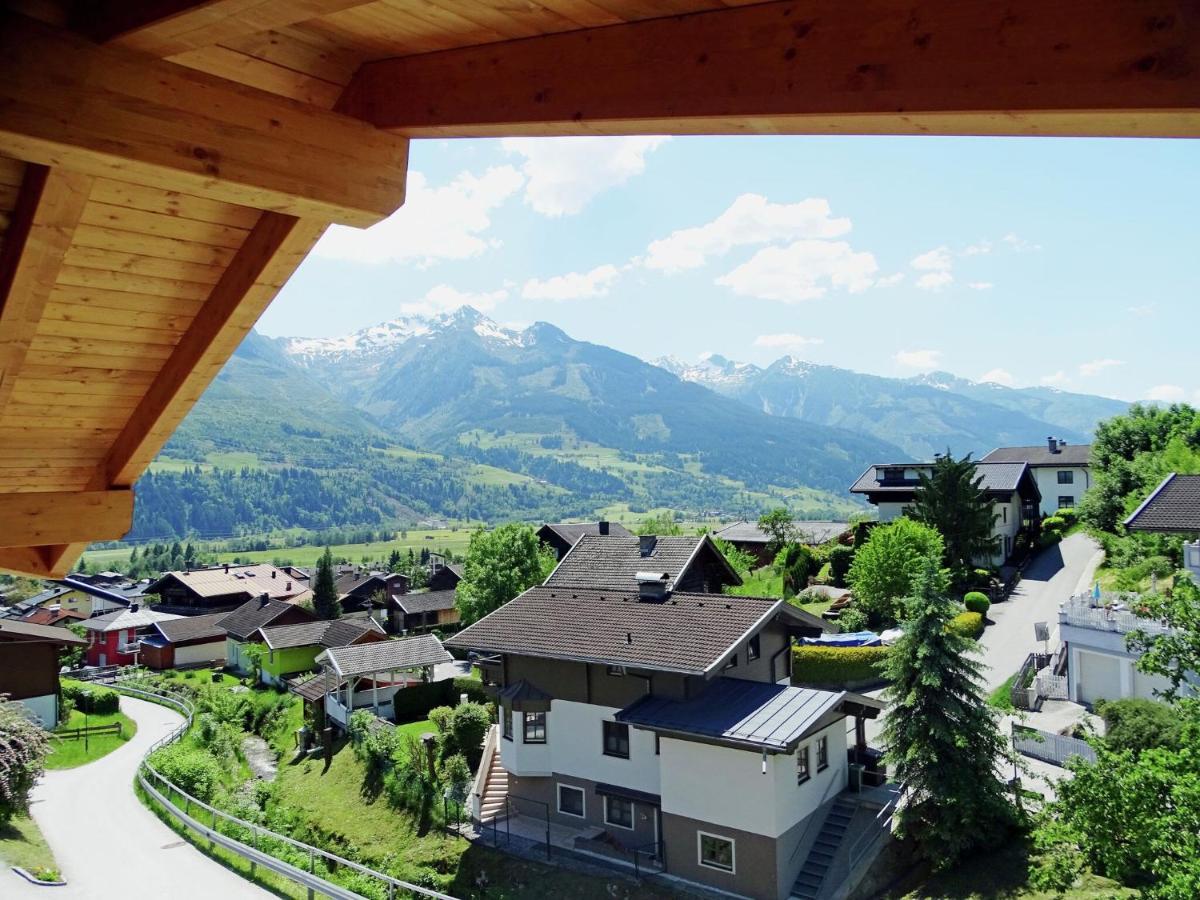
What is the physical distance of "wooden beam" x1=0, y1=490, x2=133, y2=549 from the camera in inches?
239

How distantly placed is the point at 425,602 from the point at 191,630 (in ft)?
51.8

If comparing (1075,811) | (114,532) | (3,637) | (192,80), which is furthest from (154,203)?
(3,637)

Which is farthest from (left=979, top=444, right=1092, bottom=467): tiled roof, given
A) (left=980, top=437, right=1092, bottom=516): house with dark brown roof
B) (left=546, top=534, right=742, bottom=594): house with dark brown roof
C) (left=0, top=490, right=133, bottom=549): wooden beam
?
(left=0, top=490, right=133, bottom=549): wooden beam

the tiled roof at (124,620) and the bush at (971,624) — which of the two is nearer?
the bush at (971,624)

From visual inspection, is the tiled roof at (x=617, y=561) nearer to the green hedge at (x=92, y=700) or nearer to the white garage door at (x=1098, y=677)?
the white garage door at (x=1098, y=677)

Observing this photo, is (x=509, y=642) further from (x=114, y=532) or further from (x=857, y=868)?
(x=114, y=532)

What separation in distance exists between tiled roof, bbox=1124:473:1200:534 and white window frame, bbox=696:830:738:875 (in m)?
16.7

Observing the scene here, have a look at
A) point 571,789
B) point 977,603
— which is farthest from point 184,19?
point 977,603

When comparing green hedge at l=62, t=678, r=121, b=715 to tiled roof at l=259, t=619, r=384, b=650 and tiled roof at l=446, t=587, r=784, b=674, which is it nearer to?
tiled roof at l=259, t=619, r=384, b=650

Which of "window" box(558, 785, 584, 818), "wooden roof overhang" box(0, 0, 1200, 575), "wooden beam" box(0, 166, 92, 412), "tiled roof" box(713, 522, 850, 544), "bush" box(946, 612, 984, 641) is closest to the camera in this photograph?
"wooden roof overhang" box(0, 0, 1200, 575)

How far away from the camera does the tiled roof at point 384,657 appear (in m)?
32.9

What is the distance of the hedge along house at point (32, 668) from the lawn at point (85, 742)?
120 centimetres

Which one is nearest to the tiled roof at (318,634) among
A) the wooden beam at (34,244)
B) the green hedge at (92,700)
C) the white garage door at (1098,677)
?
the green hedge at (92,700)

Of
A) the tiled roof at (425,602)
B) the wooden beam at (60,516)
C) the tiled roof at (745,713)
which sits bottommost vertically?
the tiled roof at (425,602)
